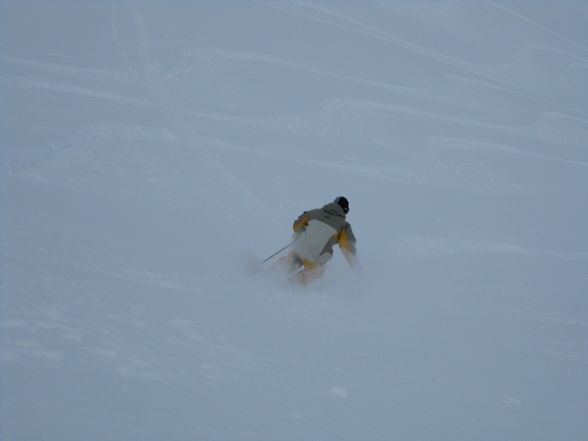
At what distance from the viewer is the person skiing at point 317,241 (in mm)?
6531

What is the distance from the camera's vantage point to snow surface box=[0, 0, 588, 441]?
4.84m

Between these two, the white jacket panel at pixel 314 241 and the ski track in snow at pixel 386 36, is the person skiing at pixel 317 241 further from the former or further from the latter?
the ski track in snow at pixel 386 36

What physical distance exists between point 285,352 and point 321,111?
22.4ft

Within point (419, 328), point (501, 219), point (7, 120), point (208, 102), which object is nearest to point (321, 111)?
point (208, 102)

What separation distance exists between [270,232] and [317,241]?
1.41 metres

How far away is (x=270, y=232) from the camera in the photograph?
309 inches

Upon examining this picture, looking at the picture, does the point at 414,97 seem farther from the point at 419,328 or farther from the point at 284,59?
the point at 419,328

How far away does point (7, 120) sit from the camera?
8625mm

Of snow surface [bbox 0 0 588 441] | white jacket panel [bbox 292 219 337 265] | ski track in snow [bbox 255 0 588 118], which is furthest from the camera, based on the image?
ski track in snow [bbox 255 0 588 118]

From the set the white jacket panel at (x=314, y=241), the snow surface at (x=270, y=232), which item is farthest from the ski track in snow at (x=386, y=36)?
the white jacket panel at (x=314, y=241)

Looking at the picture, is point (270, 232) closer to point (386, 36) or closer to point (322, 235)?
point (322, 235)

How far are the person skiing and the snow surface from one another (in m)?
0.20

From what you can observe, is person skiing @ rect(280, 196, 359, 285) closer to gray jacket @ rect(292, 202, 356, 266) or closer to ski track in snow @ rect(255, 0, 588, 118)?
gray jacket @ rect(292, 202, 356, 266)

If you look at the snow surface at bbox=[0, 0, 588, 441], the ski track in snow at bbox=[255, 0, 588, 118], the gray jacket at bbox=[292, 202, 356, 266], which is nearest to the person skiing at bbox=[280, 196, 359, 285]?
the gray jacket at bbox=[292, 202, 356, 266]
